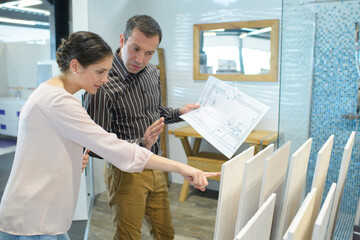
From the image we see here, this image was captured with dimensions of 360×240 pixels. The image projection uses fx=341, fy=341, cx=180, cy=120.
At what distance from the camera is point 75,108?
114 centimetres

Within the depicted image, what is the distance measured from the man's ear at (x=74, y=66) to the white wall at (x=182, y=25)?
8.13 feet

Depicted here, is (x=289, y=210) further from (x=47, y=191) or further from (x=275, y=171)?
(x=47, y=191)

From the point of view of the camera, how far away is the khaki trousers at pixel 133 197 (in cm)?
165

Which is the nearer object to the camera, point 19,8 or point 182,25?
point 19,8

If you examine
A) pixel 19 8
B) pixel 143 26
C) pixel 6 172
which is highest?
pixel 19 8

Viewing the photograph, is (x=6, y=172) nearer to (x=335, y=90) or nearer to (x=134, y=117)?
(x=134, y=117)

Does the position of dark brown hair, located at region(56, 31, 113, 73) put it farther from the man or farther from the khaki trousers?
the khaki trousers

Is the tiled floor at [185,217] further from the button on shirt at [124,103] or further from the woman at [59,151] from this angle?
the woman at [59,151]

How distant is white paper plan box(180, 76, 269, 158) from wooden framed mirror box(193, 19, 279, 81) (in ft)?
6.42

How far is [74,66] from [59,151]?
31 centimetres

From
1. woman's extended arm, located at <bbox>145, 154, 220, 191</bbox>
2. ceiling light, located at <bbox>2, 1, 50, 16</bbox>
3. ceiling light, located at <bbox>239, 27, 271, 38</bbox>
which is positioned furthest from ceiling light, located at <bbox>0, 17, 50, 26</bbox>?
woman's extended arm, located at <bbox>145, 154, 220, 191</bbox>

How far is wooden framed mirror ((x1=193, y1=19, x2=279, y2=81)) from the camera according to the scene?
11.4 feet

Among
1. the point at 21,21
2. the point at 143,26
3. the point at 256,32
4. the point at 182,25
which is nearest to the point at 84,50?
the point at 143,26

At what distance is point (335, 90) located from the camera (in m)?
2.49
